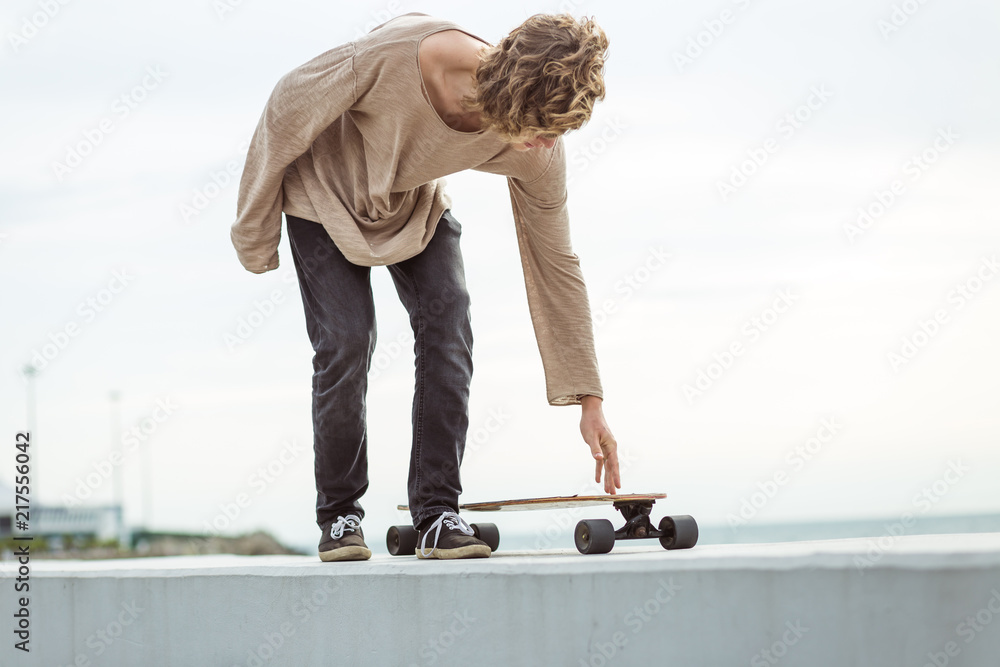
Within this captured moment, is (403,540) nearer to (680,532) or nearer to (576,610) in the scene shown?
(680,532)

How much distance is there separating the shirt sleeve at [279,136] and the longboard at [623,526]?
92 cm

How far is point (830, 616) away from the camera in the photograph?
140cm

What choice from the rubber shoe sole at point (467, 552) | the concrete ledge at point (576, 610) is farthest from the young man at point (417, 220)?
the concrete ledge at point (576, 610)

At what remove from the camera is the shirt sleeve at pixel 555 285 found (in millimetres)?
2520

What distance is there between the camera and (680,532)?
2242mm

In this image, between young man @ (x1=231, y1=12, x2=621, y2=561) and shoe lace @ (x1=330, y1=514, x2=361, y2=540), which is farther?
shoe lace @ (x1=330, y1=514, x2=361, y2=540)

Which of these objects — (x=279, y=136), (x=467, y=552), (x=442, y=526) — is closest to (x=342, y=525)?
(x=442, y=526)

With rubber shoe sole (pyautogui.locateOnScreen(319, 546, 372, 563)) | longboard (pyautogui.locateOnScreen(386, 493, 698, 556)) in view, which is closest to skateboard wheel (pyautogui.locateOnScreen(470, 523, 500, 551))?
longboard (pyautogui.locateOnScreen(386, 493, 698, 556))

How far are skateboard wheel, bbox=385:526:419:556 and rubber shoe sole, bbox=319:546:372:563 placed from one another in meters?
0.39

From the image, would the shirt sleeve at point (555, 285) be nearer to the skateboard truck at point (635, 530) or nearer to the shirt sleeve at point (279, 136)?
the skateboard truck at point (635, 530)

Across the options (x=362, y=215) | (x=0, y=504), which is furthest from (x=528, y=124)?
(x=0, y=504)

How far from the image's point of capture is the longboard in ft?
6.99

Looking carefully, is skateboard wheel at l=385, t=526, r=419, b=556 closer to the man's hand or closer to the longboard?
the longboard

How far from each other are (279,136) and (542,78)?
2.65ft
